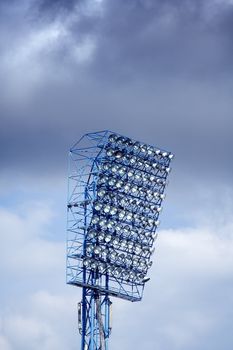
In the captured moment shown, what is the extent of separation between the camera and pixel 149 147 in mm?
167375

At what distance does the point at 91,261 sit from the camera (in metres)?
164

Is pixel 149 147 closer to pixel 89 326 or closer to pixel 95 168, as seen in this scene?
pixel 95 168

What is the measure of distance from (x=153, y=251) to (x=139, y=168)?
6.94 meters

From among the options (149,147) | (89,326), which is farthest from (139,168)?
(89,326)

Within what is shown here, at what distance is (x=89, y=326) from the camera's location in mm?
163875

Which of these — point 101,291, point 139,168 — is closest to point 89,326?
point 101,291

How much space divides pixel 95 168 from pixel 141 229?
6.66 meters

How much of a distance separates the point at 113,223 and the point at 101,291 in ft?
17.9

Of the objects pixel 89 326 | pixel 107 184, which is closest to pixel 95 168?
pixel 107 184

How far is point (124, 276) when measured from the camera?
547 feet

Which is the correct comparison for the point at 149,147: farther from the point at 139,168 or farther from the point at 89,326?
the point at 89,326

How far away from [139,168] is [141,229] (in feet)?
16.2

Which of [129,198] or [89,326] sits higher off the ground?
[129,198]

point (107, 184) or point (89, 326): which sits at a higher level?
point (107, 184)
